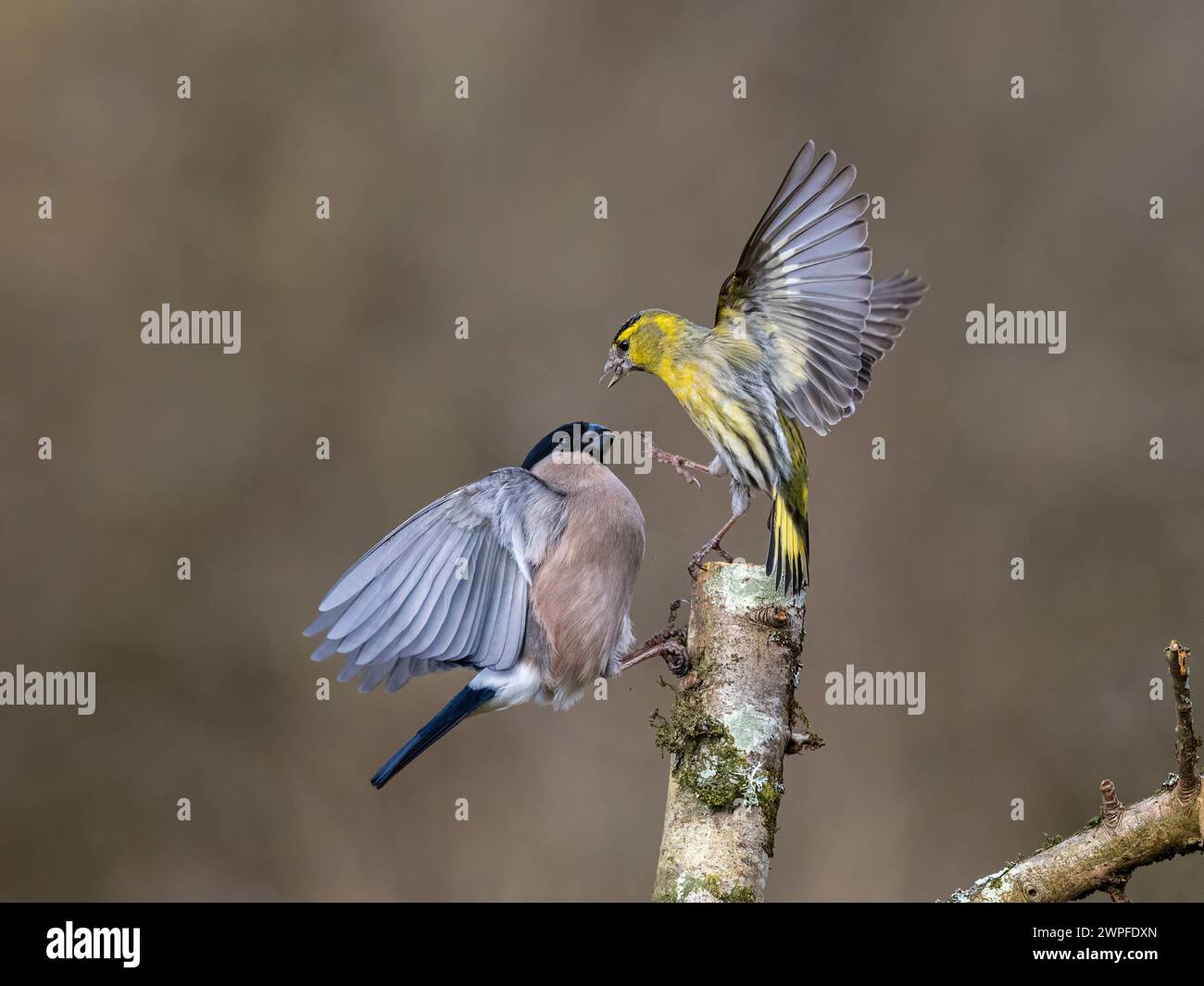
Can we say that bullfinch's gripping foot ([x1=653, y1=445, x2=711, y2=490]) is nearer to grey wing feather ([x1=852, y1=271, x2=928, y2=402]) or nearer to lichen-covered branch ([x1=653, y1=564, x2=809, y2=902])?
lichen-covered branch ([x1=653, y1=564, x2=809, y2=902])

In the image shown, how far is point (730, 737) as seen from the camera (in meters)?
2.45

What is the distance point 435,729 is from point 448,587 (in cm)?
30

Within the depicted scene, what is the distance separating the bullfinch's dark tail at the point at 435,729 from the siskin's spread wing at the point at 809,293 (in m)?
0.95

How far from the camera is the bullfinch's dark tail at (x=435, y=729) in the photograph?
257 cm

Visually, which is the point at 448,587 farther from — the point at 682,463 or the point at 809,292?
the point at 809,292

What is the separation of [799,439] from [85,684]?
369cm

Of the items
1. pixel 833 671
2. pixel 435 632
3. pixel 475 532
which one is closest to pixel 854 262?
pixel 475 532

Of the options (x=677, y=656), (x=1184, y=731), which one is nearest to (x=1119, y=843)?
(x=1184, y=731)

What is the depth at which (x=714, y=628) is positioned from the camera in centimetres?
259

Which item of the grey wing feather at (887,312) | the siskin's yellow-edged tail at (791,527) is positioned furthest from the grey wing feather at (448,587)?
the grey wing feather at (887,312)

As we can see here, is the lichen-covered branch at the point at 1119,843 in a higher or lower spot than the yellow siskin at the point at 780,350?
lower

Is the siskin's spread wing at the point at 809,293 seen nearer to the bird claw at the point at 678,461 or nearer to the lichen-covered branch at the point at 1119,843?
the bird claw at the point at 678,461

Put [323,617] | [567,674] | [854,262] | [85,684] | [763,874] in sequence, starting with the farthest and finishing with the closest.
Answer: [85,684], [567,674], [854,262], [323,617], [763,874]
